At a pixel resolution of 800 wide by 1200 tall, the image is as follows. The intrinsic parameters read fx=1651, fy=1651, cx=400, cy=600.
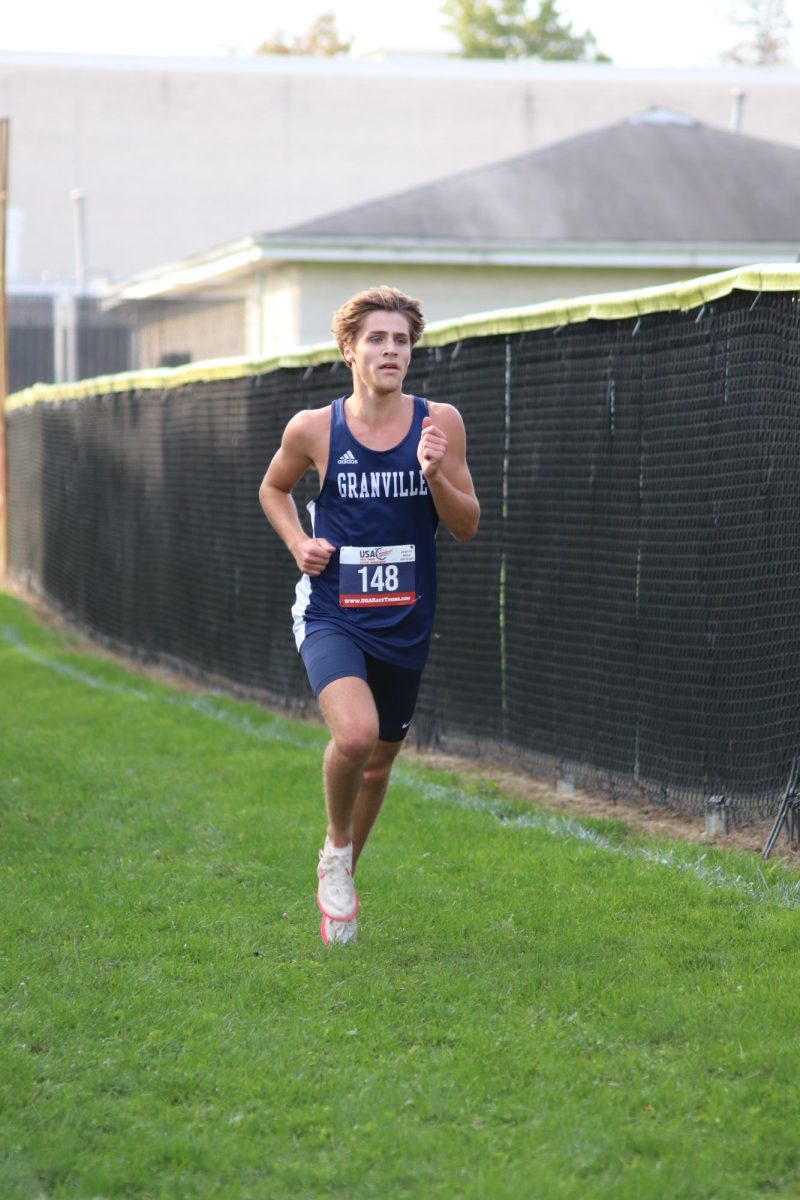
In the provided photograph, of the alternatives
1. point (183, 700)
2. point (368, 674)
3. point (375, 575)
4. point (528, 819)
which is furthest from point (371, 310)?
point (183, 700)

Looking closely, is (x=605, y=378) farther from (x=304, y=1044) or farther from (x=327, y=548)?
(x=304, y=1044)

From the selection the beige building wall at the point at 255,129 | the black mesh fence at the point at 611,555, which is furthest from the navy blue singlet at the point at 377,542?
the beige building wall at the point at 255,129

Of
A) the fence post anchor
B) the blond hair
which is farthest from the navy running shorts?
the fence post anchor

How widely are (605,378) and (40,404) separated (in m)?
10.8

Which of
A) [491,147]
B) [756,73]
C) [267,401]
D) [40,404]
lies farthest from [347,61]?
[267,401]

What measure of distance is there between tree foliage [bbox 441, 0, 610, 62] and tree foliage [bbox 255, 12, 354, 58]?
15.5 feet

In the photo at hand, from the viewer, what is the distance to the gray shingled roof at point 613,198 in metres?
19.1

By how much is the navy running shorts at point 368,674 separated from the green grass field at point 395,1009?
714mm

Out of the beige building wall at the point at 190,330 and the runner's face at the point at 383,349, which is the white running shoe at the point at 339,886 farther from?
the beige building wall at the point at 190,330

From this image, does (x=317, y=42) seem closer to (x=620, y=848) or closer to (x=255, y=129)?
(x=255, y=129)

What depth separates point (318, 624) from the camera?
5.43 metres

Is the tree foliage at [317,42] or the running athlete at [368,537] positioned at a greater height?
the tree foliage at [317,42]

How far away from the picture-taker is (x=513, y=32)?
68.6 m

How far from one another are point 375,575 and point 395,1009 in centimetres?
140
